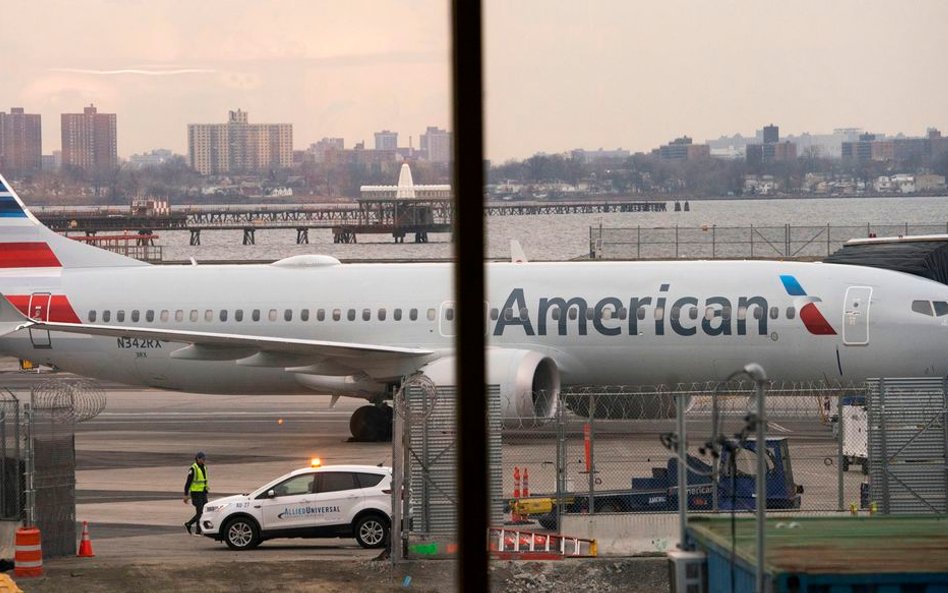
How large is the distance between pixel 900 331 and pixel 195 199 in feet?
321

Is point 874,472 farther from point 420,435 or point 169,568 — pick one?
point 169,568

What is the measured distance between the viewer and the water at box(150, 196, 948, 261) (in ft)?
378

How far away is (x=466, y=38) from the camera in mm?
6504

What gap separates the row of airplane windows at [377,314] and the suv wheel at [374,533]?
983 cm

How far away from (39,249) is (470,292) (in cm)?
2709

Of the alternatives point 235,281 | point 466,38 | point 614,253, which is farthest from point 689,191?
point 466,38

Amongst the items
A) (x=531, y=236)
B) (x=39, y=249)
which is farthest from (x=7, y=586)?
(x=531, y=236)

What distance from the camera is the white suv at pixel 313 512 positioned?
1817 cm

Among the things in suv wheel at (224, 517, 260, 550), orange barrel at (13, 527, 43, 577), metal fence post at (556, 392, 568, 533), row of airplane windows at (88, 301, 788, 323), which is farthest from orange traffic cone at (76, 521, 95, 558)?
row of airplane windows at (88, 301, 788, 323)

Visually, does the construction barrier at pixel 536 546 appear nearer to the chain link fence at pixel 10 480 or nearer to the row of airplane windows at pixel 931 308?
A: the chain link fence at pixel 10 480

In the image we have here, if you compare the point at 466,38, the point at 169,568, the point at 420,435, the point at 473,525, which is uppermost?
the point at 466,38

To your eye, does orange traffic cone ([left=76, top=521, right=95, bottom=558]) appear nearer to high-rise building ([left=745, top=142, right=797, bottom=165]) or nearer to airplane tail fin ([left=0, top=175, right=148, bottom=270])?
airplane tail fin ([left=0, top=175, right=148, bottom=270])

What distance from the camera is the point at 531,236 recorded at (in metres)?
148

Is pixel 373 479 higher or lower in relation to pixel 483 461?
lower
